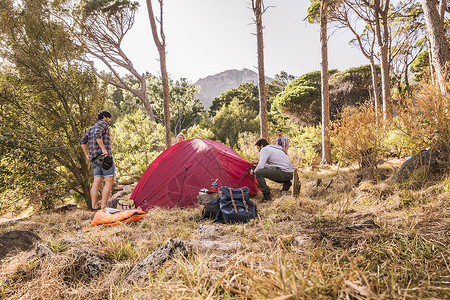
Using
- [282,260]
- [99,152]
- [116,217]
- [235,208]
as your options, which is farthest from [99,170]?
[282,260]

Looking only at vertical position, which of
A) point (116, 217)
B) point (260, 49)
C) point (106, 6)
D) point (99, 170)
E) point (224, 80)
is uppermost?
point (224, 80)

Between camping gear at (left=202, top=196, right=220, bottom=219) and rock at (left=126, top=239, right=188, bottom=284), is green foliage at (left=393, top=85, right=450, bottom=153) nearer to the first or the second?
camping gear at (left=202, top=196, right=220, bottom=219)

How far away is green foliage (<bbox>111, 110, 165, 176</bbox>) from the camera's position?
823cm

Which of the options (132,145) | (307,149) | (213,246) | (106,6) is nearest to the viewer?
(213,246)

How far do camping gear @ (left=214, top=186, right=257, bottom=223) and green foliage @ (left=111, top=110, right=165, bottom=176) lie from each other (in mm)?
5991

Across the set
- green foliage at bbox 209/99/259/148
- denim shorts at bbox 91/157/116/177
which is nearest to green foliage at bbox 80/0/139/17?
denim shorts at bbox 91/157/116/177

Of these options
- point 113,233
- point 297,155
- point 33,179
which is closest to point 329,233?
point 113,233

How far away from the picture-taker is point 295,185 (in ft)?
11.7

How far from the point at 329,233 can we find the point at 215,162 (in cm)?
275

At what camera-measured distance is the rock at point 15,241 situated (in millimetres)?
2073

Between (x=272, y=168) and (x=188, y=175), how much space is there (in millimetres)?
1629

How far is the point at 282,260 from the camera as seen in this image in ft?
4.13

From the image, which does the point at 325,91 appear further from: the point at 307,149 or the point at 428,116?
the point at 428,116

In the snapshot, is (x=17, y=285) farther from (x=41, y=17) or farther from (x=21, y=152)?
(x=41, y=17)
